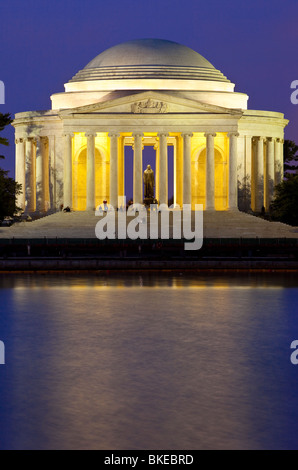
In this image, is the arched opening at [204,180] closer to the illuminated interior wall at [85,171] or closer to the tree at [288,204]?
the illuminated interior wall at [85,171]

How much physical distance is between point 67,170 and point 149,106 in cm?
1138

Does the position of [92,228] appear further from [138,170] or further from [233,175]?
[233,175]

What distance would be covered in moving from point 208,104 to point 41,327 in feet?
229


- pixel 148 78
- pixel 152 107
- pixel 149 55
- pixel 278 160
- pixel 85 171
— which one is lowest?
pixel 85 171

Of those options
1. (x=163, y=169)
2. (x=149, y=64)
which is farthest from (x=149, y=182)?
(x=149, y=64)

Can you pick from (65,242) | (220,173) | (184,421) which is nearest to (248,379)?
(184,421)

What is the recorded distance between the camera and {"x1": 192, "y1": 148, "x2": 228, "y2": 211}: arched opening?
341 ft

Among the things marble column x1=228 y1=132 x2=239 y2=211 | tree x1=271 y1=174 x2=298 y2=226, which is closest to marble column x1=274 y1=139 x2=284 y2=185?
marble column x1=228 y1=132 x2=239 y2=211

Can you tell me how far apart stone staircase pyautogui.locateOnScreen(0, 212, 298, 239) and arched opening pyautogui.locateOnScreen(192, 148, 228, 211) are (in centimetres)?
1431

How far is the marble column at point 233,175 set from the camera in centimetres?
9612

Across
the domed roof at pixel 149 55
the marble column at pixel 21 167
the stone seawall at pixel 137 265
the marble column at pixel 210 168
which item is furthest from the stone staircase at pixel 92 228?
the stone seawall at pixel 137 265

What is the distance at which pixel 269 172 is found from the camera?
106 metres

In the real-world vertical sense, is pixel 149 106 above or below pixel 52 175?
above

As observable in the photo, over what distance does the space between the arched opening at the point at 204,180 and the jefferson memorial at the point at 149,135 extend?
0.38 ft
